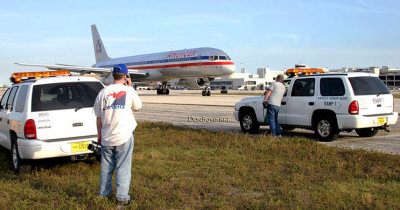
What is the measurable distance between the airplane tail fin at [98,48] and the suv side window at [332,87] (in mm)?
48283

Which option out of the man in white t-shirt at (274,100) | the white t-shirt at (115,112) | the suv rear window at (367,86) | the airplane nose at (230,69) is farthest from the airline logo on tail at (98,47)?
the white t-shirt at (115,112)

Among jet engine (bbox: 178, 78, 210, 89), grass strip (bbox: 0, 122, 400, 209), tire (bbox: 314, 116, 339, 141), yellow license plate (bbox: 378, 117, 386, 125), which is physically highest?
jet engine (bbox: 178, 78, 210, 89)

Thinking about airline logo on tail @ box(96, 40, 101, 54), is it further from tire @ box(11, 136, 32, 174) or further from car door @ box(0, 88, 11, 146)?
tire @ box(11, 136, 32, 174)

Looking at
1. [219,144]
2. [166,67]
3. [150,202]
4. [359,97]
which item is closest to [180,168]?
[150,202]

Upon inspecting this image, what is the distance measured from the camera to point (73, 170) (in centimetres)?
719

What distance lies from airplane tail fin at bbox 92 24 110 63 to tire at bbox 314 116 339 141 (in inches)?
1909

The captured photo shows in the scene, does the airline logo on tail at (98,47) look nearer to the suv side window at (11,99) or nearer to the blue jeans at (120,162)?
the suv side window at (11,99)

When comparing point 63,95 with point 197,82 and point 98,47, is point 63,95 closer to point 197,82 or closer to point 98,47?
point 197,82

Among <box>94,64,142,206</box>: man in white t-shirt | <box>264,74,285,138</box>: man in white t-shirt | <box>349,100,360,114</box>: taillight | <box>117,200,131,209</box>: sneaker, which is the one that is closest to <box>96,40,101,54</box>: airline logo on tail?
<box>264,74,285,138</box>: man in white t-shirt

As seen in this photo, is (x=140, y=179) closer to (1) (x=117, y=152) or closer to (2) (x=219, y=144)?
(1) (x=117, y=152)

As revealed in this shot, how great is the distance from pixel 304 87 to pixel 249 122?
2126 mm

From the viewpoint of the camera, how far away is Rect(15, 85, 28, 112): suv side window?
23.4 ft

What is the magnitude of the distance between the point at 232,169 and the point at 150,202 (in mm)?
2150

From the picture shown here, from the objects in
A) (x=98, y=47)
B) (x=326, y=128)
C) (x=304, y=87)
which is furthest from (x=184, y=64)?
(x=326, y=128)
